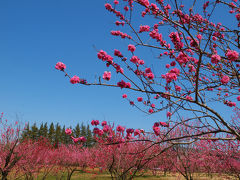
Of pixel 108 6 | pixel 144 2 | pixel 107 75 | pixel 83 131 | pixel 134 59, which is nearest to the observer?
pixel 107 75

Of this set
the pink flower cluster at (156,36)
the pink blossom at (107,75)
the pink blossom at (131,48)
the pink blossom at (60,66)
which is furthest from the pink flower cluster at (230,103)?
the pink blossom at (60,66)

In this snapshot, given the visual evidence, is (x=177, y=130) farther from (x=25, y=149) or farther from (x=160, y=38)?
(x=160, y=38)

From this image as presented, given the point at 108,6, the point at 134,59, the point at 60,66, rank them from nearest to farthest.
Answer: the point at 60,66
the point at 134,59
the point at 108,6

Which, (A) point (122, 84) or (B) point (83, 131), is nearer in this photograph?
(A) point (122, 84)

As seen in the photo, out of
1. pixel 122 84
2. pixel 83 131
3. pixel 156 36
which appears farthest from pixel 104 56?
pixel 83 131

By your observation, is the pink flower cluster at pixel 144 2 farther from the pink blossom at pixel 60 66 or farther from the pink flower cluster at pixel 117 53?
the pink blossom at pixel 60 66

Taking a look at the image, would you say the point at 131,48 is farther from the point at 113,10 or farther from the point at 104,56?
the point at 113,10

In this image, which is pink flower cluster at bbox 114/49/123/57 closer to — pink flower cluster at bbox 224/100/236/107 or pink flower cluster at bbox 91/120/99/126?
pink flower cluster at bbox 91/120/99/126

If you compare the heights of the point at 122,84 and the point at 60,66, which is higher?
the point at 60,66

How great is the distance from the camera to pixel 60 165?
17.4 m

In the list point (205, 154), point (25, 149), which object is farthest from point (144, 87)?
point (205, 154)

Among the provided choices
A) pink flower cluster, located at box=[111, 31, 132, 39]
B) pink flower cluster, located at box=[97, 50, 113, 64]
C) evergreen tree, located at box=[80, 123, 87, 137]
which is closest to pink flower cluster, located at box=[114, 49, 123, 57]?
pink flower cluster, located at box=[97, 50, 113, 64]

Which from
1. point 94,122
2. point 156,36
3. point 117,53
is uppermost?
point 156,36

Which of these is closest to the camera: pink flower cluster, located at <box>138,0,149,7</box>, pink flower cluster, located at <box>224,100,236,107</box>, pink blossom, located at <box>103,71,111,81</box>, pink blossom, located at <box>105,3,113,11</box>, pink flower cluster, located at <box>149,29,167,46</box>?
pink blossom, located at <box>103,71,111,81</box>
